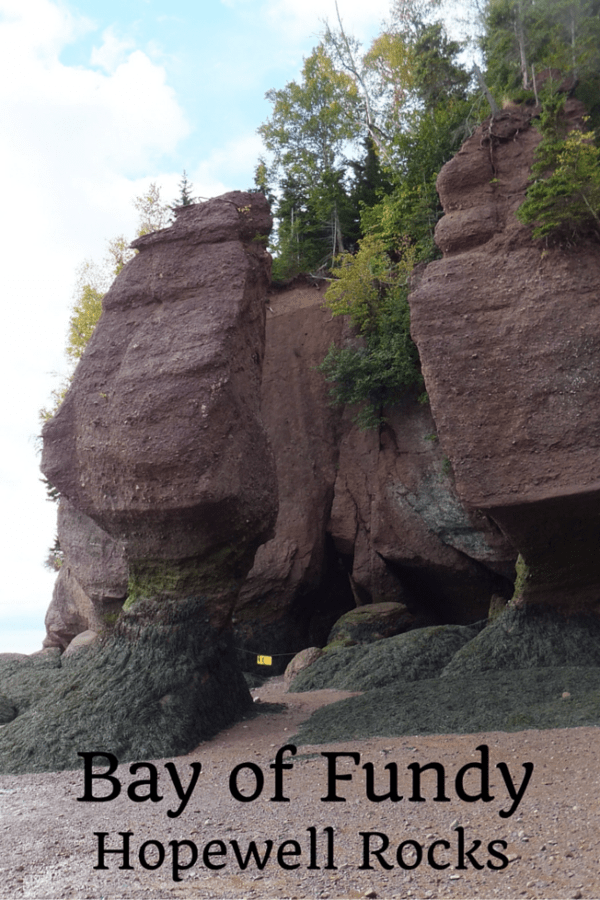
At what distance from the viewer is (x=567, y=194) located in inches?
→ 495

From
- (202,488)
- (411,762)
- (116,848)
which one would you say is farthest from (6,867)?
(202,488)

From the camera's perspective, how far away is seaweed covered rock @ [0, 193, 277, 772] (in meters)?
9.82

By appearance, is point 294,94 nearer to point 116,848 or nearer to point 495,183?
point 495,183

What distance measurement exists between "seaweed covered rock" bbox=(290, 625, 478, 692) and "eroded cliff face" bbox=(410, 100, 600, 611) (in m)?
1.75

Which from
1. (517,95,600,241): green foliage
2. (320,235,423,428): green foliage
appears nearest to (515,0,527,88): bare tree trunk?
(320,235,423,428): green foliage

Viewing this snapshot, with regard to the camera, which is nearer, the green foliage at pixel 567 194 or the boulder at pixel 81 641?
the green foliage at pixel 567 194

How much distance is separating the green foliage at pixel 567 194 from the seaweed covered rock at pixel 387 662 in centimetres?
729

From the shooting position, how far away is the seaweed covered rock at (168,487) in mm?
9820

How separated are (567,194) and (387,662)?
27.9ft

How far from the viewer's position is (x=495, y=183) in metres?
14.0

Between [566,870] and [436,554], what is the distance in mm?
13262

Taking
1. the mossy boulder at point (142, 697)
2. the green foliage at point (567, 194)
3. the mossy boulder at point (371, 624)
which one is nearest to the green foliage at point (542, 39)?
the green foliage at point (567, 194)

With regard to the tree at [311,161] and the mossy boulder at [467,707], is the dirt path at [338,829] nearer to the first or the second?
the mossy boulder at [467,707]

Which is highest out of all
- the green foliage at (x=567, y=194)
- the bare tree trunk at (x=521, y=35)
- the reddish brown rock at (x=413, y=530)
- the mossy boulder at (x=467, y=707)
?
the bare tree trunk at (x=521, y=35)
